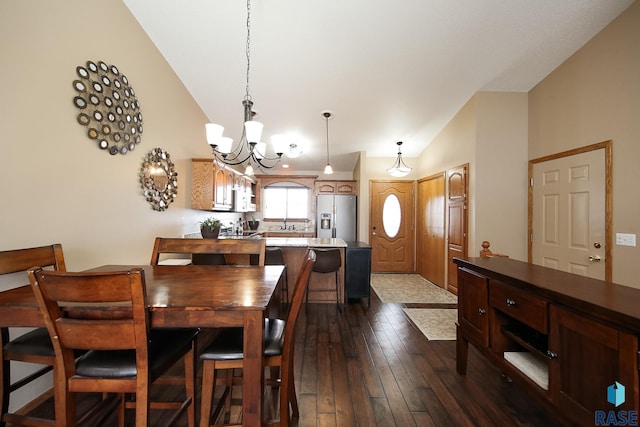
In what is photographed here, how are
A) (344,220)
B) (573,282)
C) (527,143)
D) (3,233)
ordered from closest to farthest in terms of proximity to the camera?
(573,282) → (3,233) → (527,143) → (344,220)

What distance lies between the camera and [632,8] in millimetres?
2223

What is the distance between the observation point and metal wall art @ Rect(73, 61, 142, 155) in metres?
2.02

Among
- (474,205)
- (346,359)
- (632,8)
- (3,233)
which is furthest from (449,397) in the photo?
(632,8)

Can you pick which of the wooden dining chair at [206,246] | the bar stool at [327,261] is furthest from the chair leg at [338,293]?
the wooden dining chair at [206,246]

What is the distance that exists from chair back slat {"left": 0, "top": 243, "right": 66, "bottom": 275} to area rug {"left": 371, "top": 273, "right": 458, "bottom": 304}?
354 centimetres

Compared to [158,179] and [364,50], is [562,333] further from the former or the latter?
[158,179]

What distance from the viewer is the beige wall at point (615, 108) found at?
2.25m

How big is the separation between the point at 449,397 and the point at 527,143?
3.34m

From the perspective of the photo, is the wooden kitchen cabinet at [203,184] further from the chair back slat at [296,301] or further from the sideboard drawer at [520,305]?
the sideboard drawer at [520,305]

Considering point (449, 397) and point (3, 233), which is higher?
point (3, 233)

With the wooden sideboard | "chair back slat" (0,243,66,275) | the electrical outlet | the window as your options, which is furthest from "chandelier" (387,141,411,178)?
"chair back slat" (0,243,66,275)

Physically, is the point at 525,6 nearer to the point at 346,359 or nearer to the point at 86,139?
the point at 346,359

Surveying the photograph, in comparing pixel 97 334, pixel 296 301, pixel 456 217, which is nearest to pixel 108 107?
pixel 97 334

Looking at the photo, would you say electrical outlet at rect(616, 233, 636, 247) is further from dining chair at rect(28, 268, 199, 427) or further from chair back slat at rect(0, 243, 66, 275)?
chair back slat at rect(0, 243, 66, 275)
